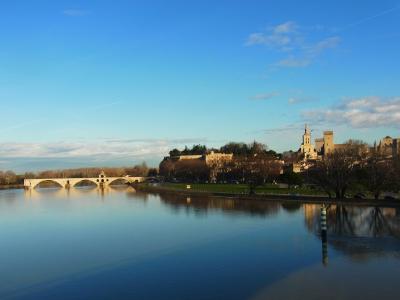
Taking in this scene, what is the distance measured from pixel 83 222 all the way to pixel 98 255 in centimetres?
1396

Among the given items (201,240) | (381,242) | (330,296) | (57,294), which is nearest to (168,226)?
(201,240)

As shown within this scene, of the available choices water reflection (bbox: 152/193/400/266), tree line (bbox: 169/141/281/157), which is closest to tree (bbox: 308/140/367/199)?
water reflection (bbox: 152/193/400/266)

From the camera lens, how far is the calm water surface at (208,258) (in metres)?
14.3

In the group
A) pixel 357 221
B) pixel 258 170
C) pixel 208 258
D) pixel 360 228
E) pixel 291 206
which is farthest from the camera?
pixel 258 170

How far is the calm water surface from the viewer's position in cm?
1428

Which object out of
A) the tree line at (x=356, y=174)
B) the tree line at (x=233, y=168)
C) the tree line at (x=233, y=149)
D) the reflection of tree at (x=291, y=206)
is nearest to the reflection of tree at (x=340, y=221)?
the reflection of tree at (x=291, y=206)

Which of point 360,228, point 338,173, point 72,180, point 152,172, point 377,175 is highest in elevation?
point 152,172

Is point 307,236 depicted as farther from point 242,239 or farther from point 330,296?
point 330,296

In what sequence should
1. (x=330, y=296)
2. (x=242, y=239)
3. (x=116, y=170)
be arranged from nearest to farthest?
(x=330, y=296)
(x=242, y=239)
(x=116, y=170)

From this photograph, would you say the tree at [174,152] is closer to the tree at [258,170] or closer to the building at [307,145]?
the building at [307,145]

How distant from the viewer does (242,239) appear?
78.1 ft

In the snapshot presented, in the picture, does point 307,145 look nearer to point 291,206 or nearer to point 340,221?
point 291,206

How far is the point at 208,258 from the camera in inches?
754

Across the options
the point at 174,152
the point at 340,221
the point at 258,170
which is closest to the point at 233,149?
the point at 174,152
